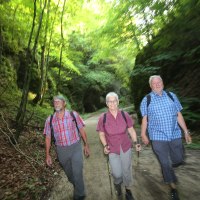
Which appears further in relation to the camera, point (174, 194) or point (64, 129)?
point (64, 129)

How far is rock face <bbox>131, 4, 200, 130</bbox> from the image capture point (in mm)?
7078

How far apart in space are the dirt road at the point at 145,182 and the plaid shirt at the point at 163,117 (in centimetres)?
98

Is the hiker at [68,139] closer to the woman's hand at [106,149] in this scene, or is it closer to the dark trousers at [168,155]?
the woman's hand at [106,149]

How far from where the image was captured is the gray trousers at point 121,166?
4668mm

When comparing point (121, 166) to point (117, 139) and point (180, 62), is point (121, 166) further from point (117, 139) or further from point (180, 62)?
point (180, 62)

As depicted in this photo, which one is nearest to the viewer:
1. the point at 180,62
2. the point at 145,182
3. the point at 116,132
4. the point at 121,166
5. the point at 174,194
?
→ the point at 174,194

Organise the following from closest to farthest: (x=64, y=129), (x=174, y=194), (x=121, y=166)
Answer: (x=174, y=194)
(x=121, y=166)
(x=64, y=129)

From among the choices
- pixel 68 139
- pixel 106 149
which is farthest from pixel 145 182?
pixel 68 139

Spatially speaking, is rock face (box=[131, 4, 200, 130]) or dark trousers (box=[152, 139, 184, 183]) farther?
rock face (box=[131, 4, 200, 130])

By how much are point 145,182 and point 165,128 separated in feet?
5.20

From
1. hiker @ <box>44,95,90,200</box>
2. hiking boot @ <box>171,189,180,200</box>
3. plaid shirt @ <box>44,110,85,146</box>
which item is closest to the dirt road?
hiking boot @ <box>171,189,180,200</box>

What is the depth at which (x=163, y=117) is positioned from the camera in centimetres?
464

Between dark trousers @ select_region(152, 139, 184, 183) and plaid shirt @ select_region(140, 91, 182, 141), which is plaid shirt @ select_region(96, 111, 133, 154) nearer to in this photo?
plaid shirt @ select_region(140, 91, 182, 141)

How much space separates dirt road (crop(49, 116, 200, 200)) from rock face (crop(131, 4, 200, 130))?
2.63m
